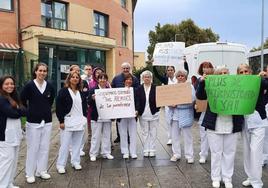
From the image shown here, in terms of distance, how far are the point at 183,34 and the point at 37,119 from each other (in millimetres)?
46394

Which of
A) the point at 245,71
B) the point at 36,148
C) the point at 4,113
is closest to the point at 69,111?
the point at 36,148

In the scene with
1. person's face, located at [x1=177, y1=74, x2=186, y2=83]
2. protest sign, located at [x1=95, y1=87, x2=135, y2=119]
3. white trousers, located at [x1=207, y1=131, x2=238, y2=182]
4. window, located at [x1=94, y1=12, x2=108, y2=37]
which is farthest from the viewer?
window, located at [x1=94, y1=12, x2=108, y2=37]

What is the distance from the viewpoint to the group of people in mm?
6152

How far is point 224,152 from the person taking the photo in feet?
20.9

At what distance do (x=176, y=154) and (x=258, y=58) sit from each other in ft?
48.5

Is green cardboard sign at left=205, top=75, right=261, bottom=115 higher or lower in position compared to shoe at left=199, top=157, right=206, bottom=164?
higher

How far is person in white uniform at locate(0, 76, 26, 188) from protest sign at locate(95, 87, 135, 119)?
2.37 m

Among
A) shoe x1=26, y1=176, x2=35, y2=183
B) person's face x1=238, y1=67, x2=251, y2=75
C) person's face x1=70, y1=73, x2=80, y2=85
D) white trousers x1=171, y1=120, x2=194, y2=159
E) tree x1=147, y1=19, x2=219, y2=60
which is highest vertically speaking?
tree x1=147, y1=19, x2=219, y2=60

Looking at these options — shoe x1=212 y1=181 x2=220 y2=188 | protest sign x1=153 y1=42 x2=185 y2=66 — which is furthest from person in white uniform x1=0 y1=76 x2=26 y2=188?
protest sign x1=153 y1=42 x2=185 y2=66

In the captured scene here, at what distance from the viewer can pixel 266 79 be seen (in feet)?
21.2

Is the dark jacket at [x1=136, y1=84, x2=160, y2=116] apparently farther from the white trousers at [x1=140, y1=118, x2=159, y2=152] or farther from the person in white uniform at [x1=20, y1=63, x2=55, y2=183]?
the person in white uniform at [x1=20, y1=63, x2=55, y2=183]

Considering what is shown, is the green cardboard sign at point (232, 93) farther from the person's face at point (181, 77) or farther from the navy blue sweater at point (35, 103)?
the navy blue sweater at point (35, 103)

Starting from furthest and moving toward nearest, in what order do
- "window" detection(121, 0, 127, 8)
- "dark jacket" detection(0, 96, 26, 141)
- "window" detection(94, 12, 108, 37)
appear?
"window" detection(121, 0, 127, 8)
"window" detection(94, 12, 108, 37)
"dark jacket" detection(0, 96, 26, 141)

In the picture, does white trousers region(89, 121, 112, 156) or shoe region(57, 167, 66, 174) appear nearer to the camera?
shoe region(57, 167, 66, 174)
